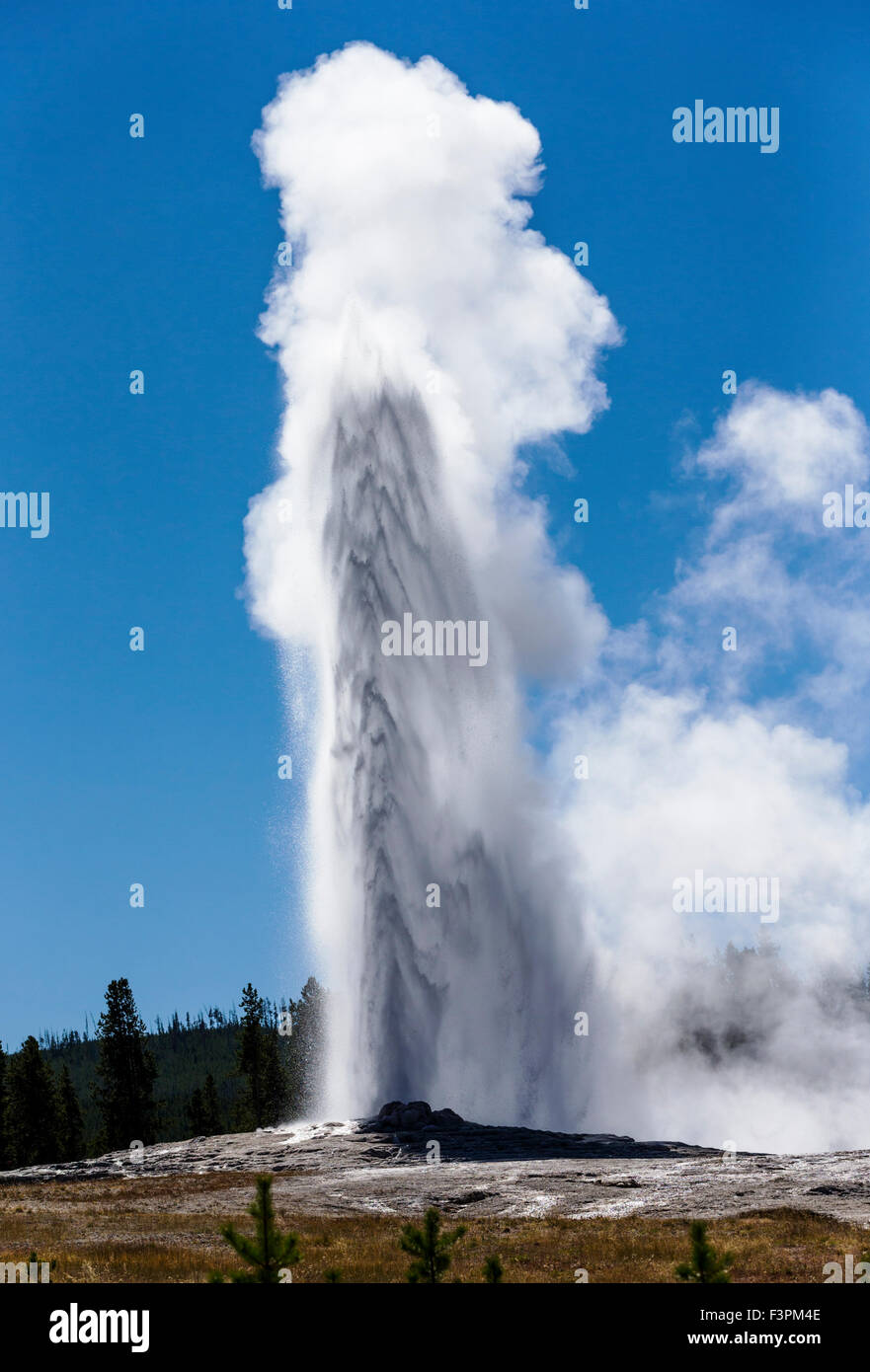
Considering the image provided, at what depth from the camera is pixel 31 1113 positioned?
255 feet

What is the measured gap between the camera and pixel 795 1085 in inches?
3260

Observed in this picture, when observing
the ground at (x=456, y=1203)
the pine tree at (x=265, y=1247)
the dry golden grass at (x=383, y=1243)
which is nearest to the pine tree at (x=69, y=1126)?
the ground at (x=456, y=1203)

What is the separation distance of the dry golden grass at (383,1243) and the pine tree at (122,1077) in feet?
140

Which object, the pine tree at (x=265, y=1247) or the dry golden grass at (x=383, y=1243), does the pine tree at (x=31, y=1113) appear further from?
the pine tree at (x=265, y=1247)

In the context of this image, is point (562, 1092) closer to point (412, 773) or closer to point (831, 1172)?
point (412, 773)

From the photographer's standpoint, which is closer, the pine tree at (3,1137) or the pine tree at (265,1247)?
the pine tree at (265,1247)

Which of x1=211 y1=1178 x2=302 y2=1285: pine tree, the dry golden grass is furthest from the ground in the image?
x1=211 y1=1178 x2=302 y2=1285: pine tree

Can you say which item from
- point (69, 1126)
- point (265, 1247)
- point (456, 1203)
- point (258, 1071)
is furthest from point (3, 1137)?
point (265, 1247)

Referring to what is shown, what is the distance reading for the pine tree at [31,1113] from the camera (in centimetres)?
7769

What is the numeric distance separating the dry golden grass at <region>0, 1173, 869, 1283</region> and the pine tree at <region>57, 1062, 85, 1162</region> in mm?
49396

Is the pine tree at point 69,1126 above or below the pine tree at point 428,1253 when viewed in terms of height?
below

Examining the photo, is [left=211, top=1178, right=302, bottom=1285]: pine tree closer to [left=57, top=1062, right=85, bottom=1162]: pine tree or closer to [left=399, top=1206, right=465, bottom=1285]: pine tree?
[left=399, top=1206, right=465, bottom=1285]: pine tree
